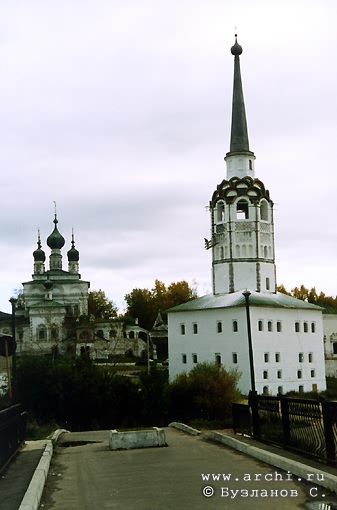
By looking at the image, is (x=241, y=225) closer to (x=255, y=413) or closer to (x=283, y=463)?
(x=255, y=413)

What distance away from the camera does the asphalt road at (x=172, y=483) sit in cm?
964

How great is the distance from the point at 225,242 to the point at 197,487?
1932 inches

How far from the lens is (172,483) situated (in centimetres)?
1130

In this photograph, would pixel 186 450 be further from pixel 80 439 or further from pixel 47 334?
pixel 47 334

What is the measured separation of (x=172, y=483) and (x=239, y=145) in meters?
51.7

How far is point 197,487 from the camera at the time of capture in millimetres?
10719

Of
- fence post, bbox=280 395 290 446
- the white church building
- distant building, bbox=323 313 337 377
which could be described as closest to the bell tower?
the white church building

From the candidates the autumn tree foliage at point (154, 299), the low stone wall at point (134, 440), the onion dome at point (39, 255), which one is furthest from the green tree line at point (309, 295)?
the low stone wall at point (134, 440)

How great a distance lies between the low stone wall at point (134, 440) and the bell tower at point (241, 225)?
41319mm

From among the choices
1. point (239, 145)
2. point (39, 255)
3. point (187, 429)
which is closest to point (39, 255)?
point (39, 255)

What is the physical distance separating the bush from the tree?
71.3 m

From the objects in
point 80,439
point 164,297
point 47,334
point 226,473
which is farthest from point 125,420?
point 164,297

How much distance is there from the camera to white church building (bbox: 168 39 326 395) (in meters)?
55.5

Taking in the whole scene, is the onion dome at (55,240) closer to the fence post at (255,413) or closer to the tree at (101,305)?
the tree at (101,305)
